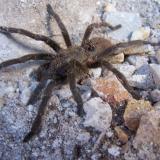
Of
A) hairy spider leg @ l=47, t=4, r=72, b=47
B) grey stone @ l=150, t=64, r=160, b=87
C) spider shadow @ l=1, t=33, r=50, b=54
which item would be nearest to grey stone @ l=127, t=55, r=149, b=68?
grey stone @ l=150, t=64, r=160, b=87

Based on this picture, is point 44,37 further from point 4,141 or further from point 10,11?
point 4,141

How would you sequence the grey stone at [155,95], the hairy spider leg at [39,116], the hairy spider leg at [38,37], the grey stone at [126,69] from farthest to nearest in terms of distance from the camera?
1. the hairy spider leg at [38,37]
2. the grey stone at [126,69]
3. the grey stone at [155,95]
4. the hairy spider leg at [39,116]

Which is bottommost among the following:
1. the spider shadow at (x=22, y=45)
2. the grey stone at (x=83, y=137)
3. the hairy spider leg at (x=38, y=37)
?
the spider shadow at (x=22, y=45)

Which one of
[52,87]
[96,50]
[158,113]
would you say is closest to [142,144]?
[158,113]

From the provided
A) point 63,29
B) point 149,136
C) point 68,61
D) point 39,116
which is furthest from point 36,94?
point 149,136

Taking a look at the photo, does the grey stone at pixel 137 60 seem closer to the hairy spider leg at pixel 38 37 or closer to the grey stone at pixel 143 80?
the grey stone at pixel 143 80

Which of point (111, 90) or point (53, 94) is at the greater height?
point (111, 90)

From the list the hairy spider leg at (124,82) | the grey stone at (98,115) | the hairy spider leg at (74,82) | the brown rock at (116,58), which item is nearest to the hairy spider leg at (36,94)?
the hairy spider leg at (74,82)

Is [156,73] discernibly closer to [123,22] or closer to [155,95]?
[155,95]
